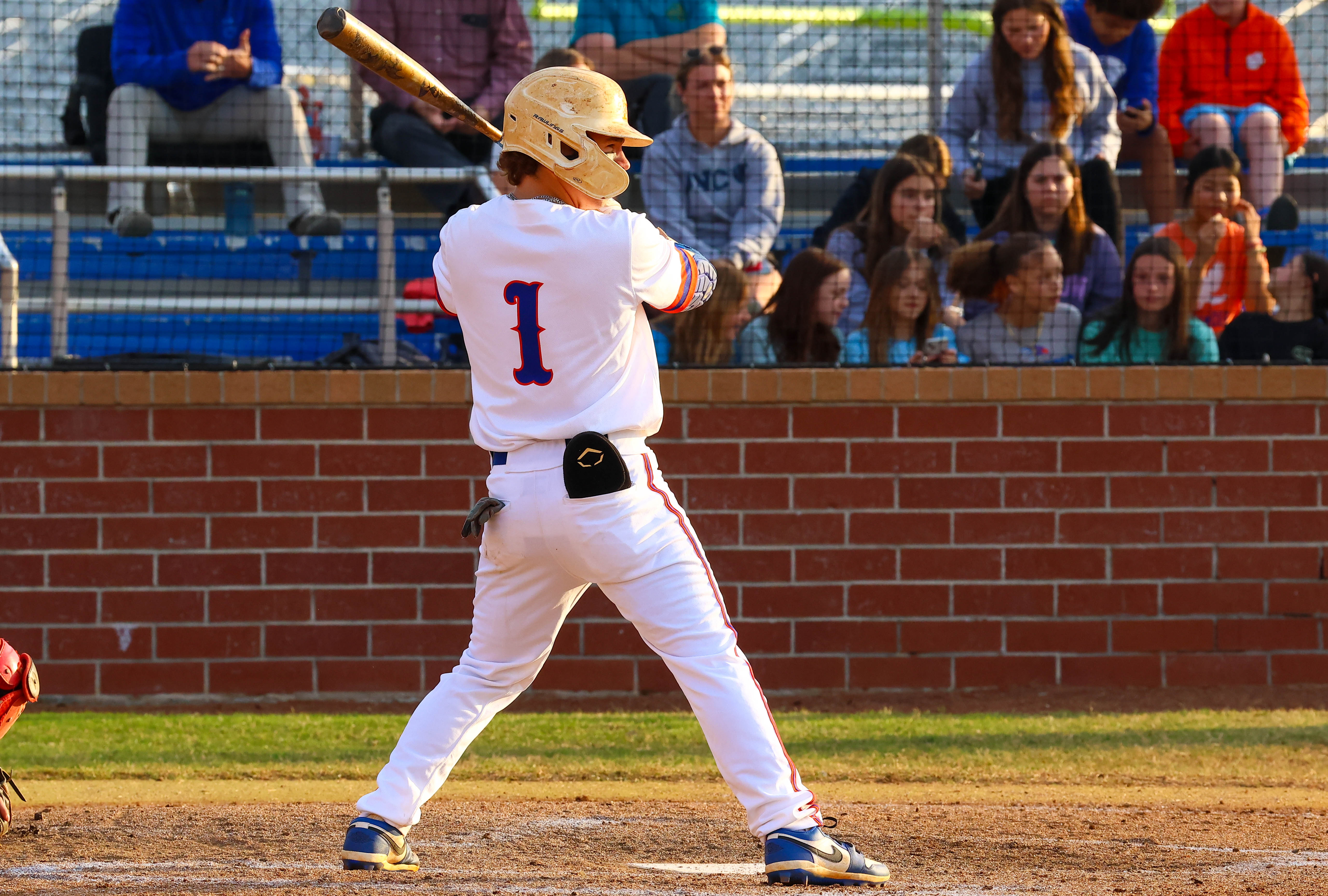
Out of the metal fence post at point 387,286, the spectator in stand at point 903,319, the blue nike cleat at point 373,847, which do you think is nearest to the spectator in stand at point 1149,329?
the spectator in stand at point 903,319

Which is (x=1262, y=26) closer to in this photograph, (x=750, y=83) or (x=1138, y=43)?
(x=1138, y=43)

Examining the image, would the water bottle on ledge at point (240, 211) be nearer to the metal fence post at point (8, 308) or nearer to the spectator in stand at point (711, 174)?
the metal fence post at point (8, 308)

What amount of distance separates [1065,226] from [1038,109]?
0.69 meters

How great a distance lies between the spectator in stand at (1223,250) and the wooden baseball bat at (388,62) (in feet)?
13.0

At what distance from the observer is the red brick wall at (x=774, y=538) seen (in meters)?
6.48

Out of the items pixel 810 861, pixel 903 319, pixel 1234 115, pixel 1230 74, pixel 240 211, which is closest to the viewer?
pixel 810 861

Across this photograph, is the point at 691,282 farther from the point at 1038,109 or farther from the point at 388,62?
the point at 1038,109

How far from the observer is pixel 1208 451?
650 cm

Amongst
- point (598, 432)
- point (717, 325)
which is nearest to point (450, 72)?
point (717, 325)

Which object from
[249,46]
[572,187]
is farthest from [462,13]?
[572,187]

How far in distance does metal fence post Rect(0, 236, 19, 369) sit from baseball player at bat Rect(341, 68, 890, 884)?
13.2 ft

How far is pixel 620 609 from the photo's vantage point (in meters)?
3.32

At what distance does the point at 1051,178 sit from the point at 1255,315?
44.1 inches

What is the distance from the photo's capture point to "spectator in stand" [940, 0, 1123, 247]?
7051mm
